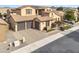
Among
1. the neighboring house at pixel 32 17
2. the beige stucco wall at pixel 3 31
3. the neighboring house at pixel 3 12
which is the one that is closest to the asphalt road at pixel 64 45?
the neighboring house at pixel 32 17

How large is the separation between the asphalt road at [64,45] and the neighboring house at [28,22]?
1.68 ft

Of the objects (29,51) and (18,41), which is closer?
(18,41)

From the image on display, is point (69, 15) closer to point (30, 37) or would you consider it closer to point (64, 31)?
point (64, 31)

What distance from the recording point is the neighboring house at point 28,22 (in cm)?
287

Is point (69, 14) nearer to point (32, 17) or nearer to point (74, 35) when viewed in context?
point (74, 35)

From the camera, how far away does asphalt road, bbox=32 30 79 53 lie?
3.24 meters

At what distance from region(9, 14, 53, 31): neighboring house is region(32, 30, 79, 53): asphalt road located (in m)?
0.51

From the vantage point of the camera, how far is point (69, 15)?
3.18 meters

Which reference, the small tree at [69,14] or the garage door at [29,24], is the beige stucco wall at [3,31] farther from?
the small tree at [69,14]

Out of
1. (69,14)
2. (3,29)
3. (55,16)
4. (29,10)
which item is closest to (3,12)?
(3,29)

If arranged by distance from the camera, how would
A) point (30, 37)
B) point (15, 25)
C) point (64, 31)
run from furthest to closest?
point (64, 31) → point (30, 37) → point (15, 25)

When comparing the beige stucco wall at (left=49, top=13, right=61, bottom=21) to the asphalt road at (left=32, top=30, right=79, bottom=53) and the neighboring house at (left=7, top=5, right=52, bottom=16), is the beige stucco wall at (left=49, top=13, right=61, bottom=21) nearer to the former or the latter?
the neighboring house at (left=7, top=5, right=52, bottom=16)
